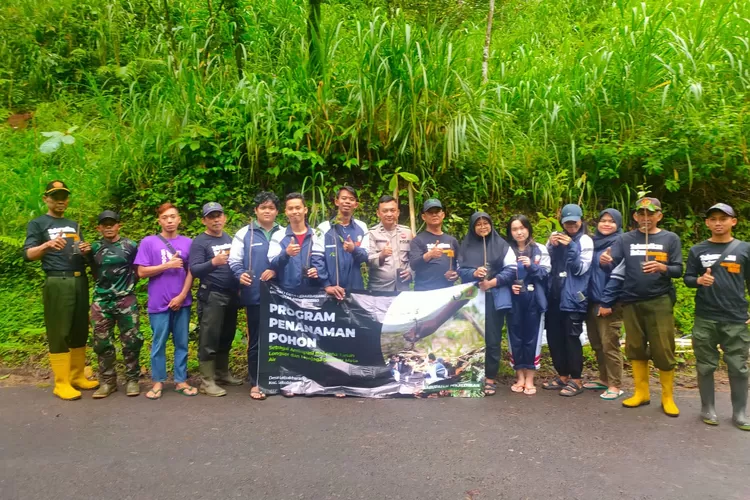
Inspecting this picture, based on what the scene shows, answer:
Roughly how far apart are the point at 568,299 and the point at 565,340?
48cm

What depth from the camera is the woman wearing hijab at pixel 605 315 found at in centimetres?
521

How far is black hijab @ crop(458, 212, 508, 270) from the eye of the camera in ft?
17.8

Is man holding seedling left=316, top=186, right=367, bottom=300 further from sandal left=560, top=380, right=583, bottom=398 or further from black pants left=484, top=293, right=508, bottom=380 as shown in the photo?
sandal left=560, top=380, right=583, bottom=398

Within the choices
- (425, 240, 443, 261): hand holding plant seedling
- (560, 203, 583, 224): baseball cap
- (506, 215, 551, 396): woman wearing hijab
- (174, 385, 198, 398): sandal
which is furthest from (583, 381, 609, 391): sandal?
(174, 385, 198, 398): sandal

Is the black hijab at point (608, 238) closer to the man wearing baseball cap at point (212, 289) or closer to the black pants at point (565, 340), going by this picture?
the black pants at point (565, 340)

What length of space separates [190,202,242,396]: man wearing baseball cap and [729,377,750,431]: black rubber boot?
187 inches

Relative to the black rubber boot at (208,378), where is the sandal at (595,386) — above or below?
below

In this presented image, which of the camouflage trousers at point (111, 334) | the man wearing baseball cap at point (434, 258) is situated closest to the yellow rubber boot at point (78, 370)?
the camouflage trousers at point (111, 334)

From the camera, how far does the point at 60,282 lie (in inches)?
206

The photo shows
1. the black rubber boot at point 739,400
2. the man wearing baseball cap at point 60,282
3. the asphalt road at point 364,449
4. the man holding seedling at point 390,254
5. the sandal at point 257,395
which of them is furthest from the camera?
the man holding seedling at point 390,254

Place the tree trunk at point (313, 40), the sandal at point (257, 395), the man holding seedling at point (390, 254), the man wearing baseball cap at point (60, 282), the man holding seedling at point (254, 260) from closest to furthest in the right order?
the sandal at point (257, 395)
the man wearing baseball cap at point (60, 282)
the man holding seedling at point (254, 260)
the man holding seedling at point (390, 254)
the tree trunk at point (313, 40)

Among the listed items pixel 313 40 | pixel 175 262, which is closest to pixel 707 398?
pixel 175 262

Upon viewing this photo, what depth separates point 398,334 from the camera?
17.2 feet

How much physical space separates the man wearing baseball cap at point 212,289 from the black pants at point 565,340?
134 inches
